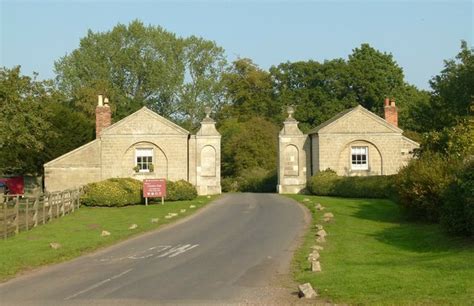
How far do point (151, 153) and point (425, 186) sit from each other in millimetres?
24734

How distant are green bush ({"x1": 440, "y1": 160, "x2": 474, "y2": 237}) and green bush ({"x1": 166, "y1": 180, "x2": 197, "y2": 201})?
842 inches

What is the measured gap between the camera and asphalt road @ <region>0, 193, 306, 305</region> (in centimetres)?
1246

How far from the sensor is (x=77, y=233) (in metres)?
24.1

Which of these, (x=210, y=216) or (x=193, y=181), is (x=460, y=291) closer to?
(x=210, y=216)

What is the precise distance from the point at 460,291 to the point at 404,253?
7.08 meters

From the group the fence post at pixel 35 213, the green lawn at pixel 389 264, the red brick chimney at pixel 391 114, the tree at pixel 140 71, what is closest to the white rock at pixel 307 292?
the green lawn at pixel 389 264

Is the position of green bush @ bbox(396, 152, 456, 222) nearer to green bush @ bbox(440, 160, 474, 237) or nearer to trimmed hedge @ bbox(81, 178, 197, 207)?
green bush @ bbox(440, 160, 474, 237)

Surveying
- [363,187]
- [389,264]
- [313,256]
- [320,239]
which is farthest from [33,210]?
[363,187]

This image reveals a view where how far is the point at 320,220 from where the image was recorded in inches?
1046

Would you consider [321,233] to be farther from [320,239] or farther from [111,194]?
[111,194]

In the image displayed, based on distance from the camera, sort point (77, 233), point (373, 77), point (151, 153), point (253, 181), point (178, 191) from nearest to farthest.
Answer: point (77, 233) < point (178, 191) < point (151, 153) < point (253, 181) < point (373, 77)

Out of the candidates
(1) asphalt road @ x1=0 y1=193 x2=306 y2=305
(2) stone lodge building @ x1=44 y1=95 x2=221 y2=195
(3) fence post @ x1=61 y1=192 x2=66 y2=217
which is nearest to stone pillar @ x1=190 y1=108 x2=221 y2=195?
(2) stone lodge building @ x1=44 y1=95 x2=221 y2=195

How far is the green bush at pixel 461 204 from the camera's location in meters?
19.1

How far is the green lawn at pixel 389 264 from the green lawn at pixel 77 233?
6773 millimetres
